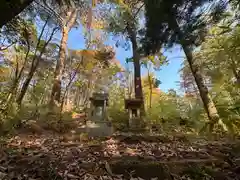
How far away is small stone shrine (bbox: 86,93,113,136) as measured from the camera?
588cm

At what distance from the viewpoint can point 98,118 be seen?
6.30 metres

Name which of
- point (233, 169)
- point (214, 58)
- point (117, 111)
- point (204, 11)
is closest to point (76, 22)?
point (117, 111)

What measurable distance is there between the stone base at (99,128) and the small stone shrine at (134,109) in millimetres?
1374

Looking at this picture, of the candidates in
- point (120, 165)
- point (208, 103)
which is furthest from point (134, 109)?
point (120, 165)

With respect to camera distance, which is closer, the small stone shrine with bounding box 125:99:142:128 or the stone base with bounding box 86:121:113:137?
the stone base with bounding box 86:121:113:137

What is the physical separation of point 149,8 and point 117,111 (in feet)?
16.3

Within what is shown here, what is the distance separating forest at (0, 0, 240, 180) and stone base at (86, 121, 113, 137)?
0.03m

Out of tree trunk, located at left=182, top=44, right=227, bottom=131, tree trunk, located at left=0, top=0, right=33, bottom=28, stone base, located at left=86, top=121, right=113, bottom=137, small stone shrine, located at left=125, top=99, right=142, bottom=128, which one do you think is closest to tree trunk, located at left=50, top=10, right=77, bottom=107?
stone base, located at left=86, top=121, right=113, bottom=137

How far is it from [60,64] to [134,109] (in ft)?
12.9

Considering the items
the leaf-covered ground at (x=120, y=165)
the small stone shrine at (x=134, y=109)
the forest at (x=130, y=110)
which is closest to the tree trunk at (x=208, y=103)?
the forest at (x=130, y=110)

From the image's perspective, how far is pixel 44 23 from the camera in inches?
314

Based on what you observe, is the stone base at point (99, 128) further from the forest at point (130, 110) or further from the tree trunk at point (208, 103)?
the tree trunk at point (208, 103)

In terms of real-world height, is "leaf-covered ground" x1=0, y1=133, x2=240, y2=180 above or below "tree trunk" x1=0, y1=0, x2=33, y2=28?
below

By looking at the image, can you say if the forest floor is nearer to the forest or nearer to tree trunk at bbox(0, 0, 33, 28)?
the forest
